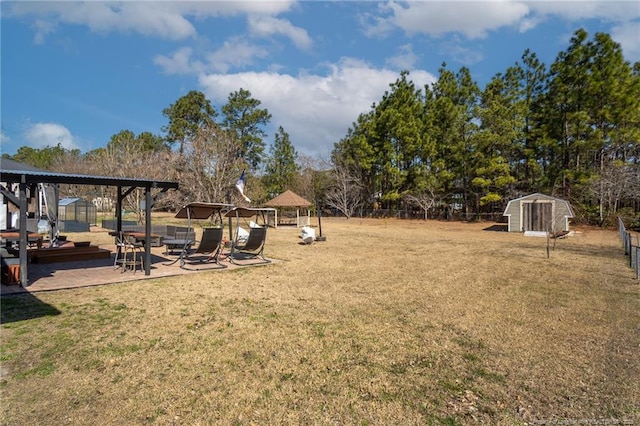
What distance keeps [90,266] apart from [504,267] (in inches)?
399

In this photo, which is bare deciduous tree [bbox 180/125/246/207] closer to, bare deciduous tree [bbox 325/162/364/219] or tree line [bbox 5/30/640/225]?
tree line [bbox 5/30/640/225]

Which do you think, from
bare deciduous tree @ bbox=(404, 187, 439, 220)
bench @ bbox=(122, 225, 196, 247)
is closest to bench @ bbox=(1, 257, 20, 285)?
bench @ bbox=(122, 225, 196, 247)

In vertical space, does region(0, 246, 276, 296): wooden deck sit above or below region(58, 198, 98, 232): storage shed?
below

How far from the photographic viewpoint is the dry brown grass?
2771 millimetres

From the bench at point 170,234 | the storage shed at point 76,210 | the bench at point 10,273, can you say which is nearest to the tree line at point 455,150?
the storage shed at point 76,210

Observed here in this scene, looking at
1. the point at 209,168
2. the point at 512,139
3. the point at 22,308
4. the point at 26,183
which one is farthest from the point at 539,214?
the point at 22,308

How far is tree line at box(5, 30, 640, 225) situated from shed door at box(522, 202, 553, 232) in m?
6.64

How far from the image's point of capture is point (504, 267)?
9.62 metres

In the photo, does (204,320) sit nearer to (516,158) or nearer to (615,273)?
(615,273)

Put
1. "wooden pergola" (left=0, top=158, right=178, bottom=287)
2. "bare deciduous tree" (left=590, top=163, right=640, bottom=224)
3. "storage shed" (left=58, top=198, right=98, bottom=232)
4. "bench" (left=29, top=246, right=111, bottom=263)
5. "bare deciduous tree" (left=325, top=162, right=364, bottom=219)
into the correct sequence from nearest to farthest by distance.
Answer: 1. "wooden pergola" (left=0, top=158, right=178, bottom=287)
2. "bench" (left=29, top=246, right=111, bottom=263)
3. "storage shed" (left=58, top=198, right=98, bottom=232)
4. "bare deciduous tree" (left=590, top=163, right=640, bottom=224)
5. "bare deciduous tree" (left=325, top=162, right=364, bottom=219)

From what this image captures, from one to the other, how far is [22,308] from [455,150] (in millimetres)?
34965

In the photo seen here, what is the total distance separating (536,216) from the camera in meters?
23.5

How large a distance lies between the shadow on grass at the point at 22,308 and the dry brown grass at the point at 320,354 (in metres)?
0.03

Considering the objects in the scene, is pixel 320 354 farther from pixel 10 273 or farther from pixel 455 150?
pixel 455 150
